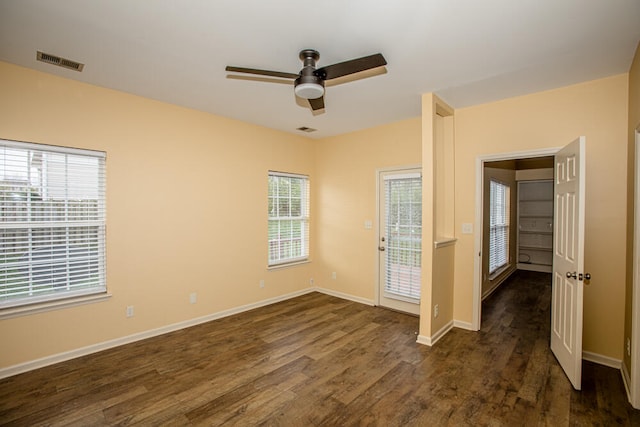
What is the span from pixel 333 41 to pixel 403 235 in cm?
295

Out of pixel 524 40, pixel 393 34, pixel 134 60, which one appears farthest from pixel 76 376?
pixel 524 40

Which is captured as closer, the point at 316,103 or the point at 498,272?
the point at 316,103

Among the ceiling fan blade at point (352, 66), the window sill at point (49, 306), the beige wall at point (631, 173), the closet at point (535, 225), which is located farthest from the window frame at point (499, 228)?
the window sill at point (49, 306)

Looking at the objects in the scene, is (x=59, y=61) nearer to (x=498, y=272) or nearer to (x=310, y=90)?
(x=310, y=90)

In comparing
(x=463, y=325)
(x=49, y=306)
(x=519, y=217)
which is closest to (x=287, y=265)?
(x=463, y=325)

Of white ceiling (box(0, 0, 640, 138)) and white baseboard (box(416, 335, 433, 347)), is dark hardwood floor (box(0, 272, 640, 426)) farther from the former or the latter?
white ceiling (box(0, 0, 640, 138))

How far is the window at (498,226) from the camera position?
5577 millimetres

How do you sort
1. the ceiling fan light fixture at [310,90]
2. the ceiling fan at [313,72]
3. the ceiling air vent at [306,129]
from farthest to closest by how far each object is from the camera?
1. the ceiling air vent at [306,129]
2. the ceiling fan light fixture at [310,90]
3. the ceiling fan at [313,72]

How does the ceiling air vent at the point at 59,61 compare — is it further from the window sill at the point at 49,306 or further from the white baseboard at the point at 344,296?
the white baseboard at the point at 344,296

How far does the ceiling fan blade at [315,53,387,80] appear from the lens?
6.52 ft

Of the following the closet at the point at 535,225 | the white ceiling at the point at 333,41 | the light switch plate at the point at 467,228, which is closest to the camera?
the white ceiling at the point at 333,41

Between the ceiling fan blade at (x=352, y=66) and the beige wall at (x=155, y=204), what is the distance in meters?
2.33

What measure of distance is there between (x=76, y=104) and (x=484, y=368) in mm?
4748

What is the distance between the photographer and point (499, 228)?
6.06m
